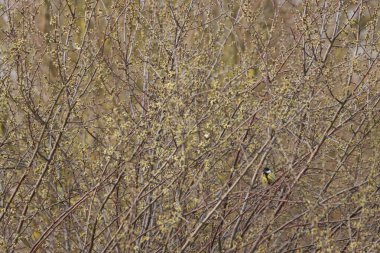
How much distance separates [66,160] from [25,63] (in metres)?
0.78

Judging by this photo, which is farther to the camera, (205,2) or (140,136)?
(205,2)

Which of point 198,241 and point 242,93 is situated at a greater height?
point 242,93

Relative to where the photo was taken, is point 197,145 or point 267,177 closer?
point 197,145

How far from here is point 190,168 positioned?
14.8 ft

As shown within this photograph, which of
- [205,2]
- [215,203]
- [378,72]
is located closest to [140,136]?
[215,203]

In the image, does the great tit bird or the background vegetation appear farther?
the great tit bird

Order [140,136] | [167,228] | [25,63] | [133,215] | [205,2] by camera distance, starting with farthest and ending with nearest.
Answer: [205,2], [25,63], [133,215], [140,136], [167,228]

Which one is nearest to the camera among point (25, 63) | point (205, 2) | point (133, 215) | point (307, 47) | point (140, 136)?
point (140, 136)

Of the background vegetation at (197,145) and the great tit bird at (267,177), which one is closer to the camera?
the background vegetation at (197,145)

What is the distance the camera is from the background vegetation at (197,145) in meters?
4.48

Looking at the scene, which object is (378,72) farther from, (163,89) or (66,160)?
(66,160)

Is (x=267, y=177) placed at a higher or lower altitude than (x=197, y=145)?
lower

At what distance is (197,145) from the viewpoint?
14.9 ft

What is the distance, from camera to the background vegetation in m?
4.48
